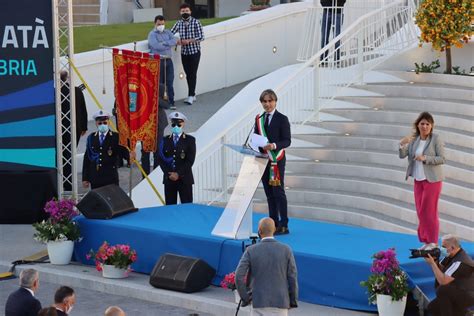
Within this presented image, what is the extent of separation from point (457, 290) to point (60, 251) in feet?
18.2

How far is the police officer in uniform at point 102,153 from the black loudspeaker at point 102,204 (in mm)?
1846

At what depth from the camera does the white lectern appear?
14.6 m

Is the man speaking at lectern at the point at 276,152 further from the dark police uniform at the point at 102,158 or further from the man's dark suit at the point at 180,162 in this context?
the dark police uniform at the point at 102,158

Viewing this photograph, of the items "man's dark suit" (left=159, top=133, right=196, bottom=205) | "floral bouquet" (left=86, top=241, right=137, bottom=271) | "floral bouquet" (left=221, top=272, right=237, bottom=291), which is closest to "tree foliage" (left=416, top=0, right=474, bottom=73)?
"man's dark suit" (left=159, top=133, right=196, bottom=205)

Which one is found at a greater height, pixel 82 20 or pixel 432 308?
pixel 82 20

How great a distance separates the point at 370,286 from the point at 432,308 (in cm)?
66

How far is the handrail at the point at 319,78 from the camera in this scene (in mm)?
18984

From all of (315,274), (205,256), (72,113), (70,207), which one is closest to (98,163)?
(72,113)

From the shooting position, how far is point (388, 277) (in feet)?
42.8

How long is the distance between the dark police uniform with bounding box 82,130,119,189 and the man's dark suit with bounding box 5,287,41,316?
6.60m

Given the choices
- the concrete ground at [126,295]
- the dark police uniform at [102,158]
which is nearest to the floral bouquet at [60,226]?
the concrete ground at [126,295]

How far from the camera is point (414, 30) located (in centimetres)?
2095

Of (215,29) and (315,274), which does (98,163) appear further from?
(215,29)

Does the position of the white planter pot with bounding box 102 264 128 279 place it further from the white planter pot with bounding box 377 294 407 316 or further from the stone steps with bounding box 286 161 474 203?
the stone steps with bounding box 286 161 474 203
